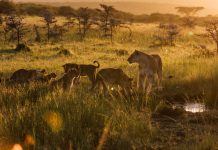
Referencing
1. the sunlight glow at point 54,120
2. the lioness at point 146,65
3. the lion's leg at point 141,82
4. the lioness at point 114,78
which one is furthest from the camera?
the lioness at point 146,65

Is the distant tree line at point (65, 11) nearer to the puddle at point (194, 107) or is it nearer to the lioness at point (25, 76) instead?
the lioness at point (25, 76)

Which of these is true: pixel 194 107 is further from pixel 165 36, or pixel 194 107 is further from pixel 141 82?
pixel 165 36

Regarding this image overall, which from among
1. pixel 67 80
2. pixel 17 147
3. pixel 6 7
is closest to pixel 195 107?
pixel 67 80

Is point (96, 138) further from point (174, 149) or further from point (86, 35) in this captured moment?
point (86, 35)

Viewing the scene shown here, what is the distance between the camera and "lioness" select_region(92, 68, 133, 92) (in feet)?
47.7

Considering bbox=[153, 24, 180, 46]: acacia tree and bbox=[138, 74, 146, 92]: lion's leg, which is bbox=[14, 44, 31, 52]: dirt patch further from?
bbox=[138, 74, 146, 92]: lion's leg

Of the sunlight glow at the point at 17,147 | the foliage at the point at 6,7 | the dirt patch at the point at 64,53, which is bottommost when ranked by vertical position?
the dirt patch at the point at 64,53

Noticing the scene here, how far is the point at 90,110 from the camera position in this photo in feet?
25.9

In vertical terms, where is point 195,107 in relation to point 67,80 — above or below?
below

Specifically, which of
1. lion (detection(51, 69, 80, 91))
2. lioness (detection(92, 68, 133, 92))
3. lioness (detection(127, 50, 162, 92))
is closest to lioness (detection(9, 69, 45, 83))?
lion (detection(51, 69, 80, 91))

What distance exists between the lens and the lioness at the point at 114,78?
1453 cm

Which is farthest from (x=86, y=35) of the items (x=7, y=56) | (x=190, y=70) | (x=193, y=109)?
(x=193, y=109)

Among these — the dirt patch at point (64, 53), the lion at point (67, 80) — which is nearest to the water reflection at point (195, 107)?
the lion at point (67, 80)

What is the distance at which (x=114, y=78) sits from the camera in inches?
577
